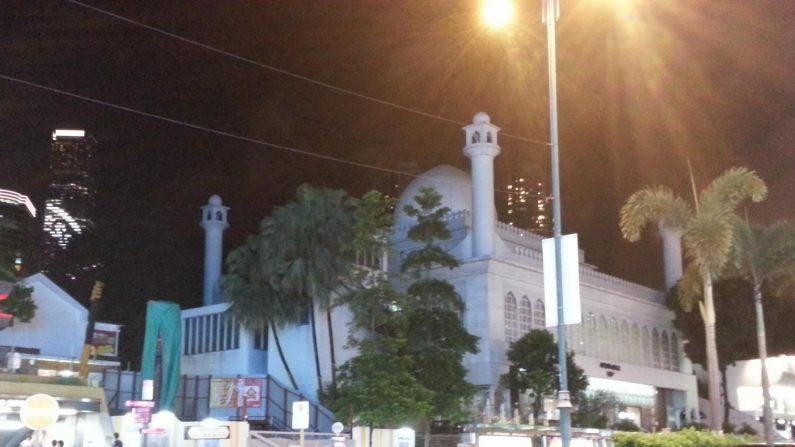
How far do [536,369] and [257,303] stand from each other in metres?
12.4

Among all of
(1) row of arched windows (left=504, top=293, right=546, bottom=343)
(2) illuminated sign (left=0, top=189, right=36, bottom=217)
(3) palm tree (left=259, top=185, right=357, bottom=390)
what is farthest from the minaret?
(2) illuminated sign (left=0, top=189, right=36, bottom=217)

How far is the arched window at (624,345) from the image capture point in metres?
49.6

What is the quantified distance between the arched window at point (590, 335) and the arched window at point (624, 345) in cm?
305

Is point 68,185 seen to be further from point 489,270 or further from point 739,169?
point 739,169

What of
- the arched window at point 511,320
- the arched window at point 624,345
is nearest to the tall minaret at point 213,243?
the arched window at point 511,320

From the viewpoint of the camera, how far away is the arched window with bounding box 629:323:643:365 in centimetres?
5062

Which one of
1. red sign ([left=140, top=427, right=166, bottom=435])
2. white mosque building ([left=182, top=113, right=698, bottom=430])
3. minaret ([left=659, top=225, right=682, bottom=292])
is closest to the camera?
red sign ([left=140, top=427, right=166, bottom=435])

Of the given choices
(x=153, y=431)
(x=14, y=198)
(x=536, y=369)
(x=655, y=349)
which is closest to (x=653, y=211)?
(x=536, y=369)

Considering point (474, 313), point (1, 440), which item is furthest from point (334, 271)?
point (1, 440)

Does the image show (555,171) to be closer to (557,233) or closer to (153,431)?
(557,233)

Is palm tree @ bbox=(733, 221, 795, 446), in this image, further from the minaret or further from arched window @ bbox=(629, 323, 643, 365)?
the minaret

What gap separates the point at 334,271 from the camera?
37.4 metres

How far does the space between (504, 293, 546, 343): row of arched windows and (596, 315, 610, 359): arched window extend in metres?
5.30

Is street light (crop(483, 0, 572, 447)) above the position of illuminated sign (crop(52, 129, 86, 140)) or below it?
below
